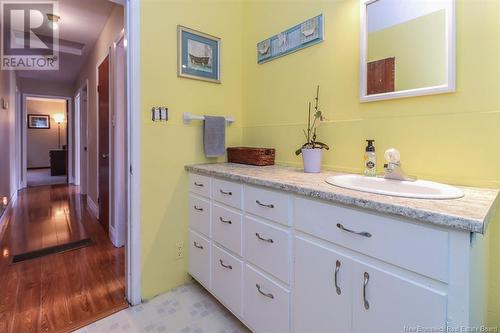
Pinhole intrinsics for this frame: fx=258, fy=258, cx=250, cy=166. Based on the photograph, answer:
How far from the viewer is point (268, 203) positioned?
4.00 ft

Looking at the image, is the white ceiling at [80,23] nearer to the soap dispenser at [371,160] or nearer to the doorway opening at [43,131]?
the soap dispenser at [371,160]

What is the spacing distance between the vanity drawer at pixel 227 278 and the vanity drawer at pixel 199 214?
6.1 inches

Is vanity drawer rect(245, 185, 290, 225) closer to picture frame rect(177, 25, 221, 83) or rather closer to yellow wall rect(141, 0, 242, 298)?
yellow wall rect(141, 0, 242, 298)

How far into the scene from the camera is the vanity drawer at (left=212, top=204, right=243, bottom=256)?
1.42 m

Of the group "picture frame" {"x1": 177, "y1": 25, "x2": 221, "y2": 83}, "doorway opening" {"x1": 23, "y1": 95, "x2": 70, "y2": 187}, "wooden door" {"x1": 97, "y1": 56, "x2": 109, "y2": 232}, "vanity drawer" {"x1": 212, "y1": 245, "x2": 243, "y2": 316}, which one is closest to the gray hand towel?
Result: "picture frame" {"x1": 177, "y1": 25, "x2": 221, "y2": 83}

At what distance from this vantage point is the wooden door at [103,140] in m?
2.85

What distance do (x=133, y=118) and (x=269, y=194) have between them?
103 centimetres

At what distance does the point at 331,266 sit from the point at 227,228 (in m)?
0.70

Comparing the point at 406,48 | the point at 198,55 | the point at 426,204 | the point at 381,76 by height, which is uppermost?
the point at 198,55

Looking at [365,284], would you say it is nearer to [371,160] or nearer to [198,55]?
[371,160]

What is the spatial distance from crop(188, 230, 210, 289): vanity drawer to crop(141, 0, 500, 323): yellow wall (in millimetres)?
91

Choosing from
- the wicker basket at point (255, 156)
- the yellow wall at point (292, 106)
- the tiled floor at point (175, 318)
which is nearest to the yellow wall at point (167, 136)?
the yellow wall at point (292, 106)

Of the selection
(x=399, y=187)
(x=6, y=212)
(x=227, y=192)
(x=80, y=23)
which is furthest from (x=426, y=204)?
(x=6, y=212)

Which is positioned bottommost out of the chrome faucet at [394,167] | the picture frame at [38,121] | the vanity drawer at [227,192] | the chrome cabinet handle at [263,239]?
the chrome cabinet handle at [263,239]
